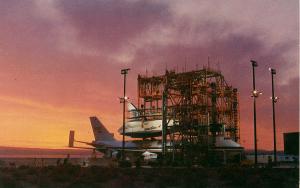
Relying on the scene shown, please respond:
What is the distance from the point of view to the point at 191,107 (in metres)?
71.7

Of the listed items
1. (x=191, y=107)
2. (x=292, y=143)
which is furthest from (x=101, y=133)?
(x=292, y=143)

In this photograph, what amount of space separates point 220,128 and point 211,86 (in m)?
7.77

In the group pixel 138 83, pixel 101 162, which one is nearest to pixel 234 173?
pixel 101 162

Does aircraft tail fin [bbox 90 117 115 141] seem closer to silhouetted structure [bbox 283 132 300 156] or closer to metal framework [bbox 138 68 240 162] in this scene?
metal framework [bbox 138 68 240 162]

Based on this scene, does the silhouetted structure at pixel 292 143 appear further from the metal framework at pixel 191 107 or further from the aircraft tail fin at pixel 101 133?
the aircraft tail fin at pixel 101 133

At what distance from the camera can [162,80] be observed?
258 ft

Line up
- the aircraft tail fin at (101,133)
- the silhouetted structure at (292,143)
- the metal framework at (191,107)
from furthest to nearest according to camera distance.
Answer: the aircraft tail fin at (101,133), the metal framework at (191,107), the silhouetted structure at (292,143)

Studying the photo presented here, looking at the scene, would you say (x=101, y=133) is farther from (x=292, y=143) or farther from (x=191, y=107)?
(x=292, y=143)

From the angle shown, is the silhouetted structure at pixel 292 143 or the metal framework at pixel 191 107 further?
the metal framework at pixel 191 107

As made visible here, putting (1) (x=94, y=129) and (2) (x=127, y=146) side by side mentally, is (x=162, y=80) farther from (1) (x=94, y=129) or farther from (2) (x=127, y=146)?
(1) (x=94, y=129)

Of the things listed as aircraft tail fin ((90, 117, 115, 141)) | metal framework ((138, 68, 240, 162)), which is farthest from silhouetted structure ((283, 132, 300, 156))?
aircraft tail fin ((90, 117, 115, 141))

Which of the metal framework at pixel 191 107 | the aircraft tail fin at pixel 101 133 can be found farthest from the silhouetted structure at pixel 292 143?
the aircraft tail fin at pixel 101 133

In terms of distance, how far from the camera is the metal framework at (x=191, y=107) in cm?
6931

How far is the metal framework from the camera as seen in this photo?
6931 centimetres
